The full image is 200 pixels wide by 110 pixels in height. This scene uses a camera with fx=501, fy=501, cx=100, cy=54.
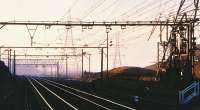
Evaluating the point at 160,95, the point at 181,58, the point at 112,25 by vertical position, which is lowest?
the point at 160,95

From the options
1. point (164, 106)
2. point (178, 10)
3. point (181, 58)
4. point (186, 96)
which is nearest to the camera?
point (164, 106)

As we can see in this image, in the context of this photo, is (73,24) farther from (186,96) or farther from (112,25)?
(186,96)

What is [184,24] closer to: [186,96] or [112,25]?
[112,25]

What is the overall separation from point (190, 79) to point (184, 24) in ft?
21.8

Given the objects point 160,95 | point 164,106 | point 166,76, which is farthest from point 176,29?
point 164,106

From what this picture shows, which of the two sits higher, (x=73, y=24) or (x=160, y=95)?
(x=73, y=24)

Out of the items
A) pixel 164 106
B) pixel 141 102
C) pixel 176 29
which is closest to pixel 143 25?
pixel 176 29

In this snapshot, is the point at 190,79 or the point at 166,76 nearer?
the point at 190,79

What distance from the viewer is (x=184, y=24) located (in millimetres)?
44906

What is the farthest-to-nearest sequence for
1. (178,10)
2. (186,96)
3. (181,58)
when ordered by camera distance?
(181,58) → (178,10) → (186,96)

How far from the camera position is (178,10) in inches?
1575

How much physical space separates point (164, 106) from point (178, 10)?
11.8m

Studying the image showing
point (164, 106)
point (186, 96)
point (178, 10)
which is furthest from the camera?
point (178, 10)

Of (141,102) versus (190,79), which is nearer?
(141,102)
